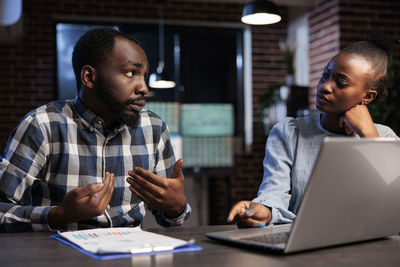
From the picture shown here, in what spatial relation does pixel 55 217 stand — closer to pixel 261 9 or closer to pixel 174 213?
pixel 174 213

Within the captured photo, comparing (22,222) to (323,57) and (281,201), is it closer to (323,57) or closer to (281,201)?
(281,201)

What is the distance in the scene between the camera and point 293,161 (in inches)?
60.7

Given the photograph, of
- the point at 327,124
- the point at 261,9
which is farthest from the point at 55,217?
the point at 261,9

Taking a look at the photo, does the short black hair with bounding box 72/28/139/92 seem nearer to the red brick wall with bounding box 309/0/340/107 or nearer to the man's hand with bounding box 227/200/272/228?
the man's hand with bounding box 227/200/272/228

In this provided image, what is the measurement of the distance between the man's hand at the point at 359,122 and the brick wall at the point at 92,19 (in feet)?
10.9

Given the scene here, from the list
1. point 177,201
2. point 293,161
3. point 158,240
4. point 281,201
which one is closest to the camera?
point 158,240

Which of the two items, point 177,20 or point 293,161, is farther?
point 177,20

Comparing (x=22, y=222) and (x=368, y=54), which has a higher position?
(x=368, y=54)

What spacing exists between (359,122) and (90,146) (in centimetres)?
85

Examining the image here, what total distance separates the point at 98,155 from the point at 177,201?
1.11 ft

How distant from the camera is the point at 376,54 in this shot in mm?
1501

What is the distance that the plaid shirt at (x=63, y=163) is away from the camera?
132 centimetres

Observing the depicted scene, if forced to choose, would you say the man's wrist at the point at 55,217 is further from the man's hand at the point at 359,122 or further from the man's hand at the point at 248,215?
the man's hand at the point at 359,122

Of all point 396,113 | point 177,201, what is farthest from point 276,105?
point 177,201
